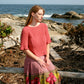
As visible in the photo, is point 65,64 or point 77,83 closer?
point 77,83

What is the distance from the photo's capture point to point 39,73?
7.02ft

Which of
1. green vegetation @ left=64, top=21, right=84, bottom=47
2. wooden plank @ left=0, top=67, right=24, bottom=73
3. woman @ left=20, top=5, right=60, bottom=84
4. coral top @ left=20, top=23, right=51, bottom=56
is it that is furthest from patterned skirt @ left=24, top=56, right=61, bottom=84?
green vegetation @ left=64, top=21, right=84, bottom=47

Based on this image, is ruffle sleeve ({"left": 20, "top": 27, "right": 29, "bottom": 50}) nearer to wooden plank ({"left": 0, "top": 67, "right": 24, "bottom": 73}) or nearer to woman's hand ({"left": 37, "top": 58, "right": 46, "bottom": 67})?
woman's hand ({"left": 37, "top": 58, "right": 46, "bottom": 67})

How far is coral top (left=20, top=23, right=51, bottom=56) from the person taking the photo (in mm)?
2137

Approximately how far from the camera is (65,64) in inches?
177

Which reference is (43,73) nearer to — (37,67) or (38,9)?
(37,67)

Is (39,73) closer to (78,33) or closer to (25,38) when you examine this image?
(25,38)

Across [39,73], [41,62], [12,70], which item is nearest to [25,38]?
[41,62]

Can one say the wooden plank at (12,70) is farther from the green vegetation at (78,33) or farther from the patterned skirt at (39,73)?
the green vegetation at (78,33)

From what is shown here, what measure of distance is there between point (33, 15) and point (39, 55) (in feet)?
1.81

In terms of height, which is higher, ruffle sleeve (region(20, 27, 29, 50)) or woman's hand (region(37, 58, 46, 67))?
ruffle sleeve (region(20, 27, 29, 50))

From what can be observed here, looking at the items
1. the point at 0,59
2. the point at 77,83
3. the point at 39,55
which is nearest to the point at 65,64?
the point at 77,83

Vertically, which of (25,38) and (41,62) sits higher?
(25,38)

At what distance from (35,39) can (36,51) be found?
169 millimetres
